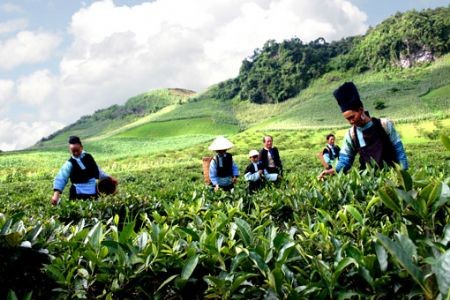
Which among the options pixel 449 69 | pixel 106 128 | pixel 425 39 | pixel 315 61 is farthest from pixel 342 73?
pixel 106 128

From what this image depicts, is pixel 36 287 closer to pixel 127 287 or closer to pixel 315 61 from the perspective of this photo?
pixel 127 287

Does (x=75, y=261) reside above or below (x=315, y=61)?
below

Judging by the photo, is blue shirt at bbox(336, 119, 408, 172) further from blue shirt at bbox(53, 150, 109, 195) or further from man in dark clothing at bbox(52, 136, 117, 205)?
blue shirt at bbox(53, 150, 109, 195)

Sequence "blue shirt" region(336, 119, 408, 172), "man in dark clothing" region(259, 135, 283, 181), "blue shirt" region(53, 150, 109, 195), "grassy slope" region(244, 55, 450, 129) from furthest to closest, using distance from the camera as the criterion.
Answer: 1. "grassy slope" region(244, 55, 450, 129)
2. "man in dark clothing" region(259, 135, 283, 181)
3. "blue shirt" region(53, 150, 109, 195)
4. "blue shirt" region(336, 119, 408, 172)

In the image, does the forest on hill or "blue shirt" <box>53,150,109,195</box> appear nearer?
"blue shirt" <box>53,150,109,195</box>

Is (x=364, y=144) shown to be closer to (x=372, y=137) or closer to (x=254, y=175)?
(x=372, y=137)

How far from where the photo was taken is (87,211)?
566cm

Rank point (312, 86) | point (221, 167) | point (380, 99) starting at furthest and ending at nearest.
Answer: point (312, 86) < point (380, 99) < point (221, 167)

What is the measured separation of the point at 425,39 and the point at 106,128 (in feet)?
282

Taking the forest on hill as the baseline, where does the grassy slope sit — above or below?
below

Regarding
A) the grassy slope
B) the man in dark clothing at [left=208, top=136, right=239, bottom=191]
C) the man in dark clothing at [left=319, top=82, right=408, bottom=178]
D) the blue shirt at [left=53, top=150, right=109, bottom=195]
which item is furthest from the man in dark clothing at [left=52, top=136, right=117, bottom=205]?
the grassy slope

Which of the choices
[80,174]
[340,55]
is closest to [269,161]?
[80,174]

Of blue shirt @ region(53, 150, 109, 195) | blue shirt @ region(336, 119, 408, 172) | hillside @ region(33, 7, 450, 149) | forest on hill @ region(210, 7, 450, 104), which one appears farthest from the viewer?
forest on hill @ region(210, 7, 450, 104)

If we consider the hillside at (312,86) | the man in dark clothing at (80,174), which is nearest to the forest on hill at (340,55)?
the hillside at (312,86)
